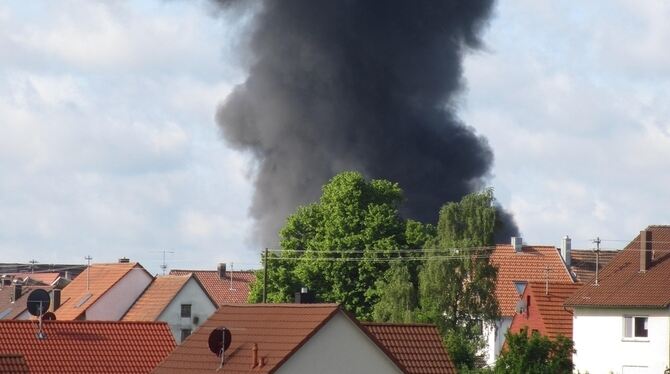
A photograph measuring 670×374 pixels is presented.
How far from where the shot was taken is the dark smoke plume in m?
104

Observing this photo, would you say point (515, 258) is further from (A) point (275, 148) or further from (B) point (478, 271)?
(A) point (275, 148)

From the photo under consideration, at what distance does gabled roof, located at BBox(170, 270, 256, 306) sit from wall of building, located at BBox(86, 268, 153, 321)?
16.5 metres

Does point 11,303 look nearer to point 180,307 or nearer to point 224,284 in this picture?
point 224,284

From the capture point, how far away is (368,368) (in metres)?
35.1

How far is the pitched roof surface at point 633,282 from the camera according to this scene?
5453cm

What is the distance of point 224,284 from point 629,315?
46712mm

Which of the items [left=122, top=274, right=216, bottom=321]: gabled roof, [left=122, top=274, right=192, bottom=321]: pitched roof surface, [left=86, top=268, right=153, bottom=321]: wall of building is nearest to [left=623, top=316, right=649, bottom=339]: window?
[left=122, top=274, right=216, bottom=321]: gabled roof

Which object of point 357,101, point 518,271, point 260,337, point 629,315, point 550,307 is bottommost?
point 260,337

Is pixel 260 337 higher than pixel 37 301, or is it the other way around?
pixel 37 301

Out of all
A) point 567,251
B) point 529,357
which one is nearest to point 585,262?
point 567,251

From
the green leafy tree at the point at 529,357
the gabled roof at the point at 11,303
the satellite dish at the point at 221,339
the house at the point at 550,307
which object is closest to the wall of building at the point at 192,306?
the gabled roof at the point at 11,303

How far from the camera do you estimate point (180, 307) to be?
7275 cm

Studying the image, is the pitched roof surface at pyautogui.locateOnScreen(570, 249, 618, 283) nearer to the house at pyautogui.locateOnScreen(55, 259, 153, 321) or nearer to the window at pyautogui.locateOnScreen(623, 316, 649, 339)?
the house at pyautogui.locateOnScreen(55, 259, 153, 321)

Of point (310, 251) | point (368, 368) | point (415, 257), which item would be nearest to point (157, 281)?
point (310, 251)
